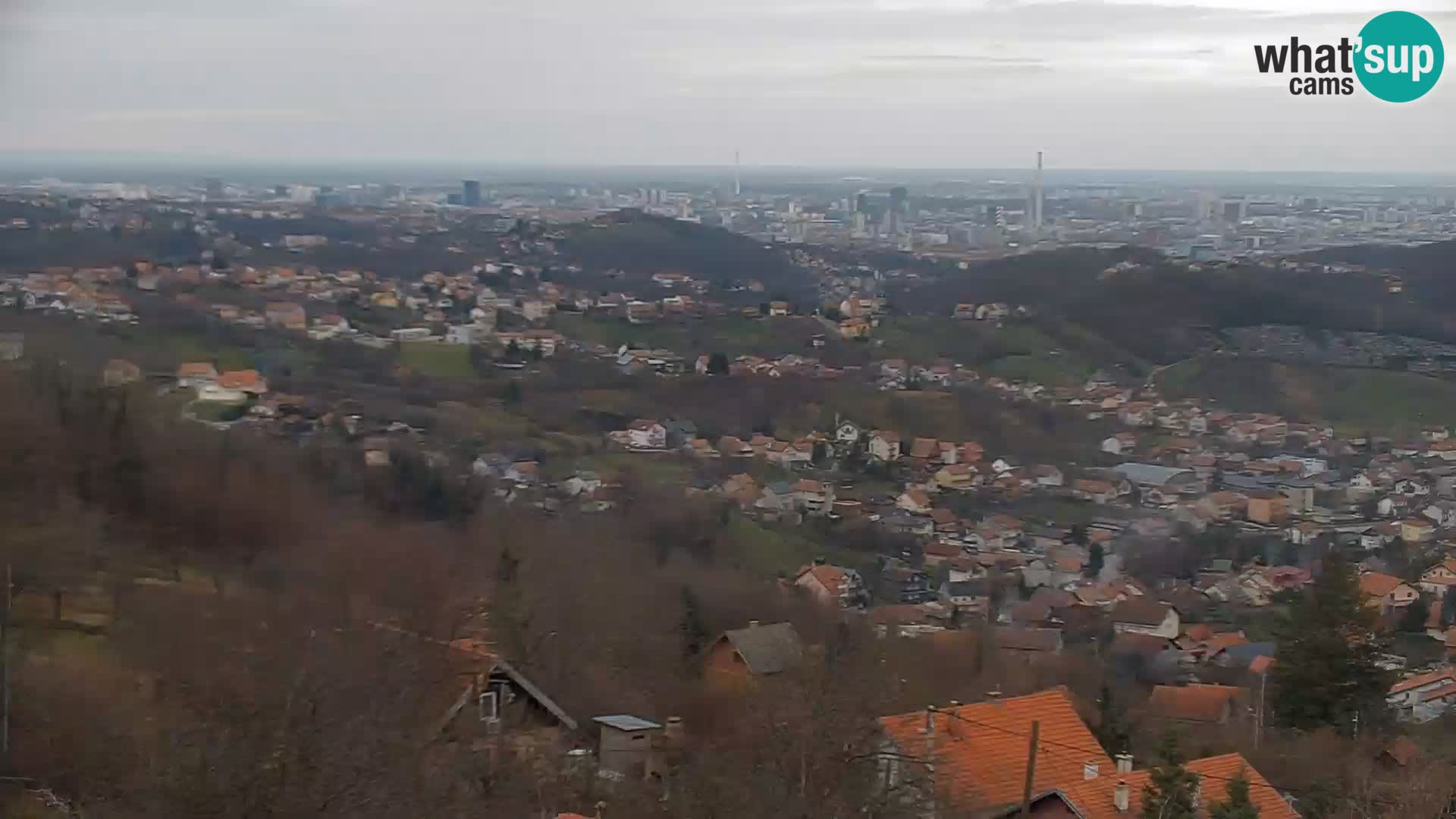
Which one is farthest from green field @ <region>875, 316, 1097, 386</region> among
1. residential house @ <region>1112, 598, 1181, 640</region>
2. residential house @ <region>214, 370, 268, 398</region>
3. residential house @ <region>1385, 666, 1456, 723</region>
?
residential house @ <region>1385, 666, 1456, 723</region>

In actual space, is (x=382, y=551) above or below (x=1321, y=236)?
below

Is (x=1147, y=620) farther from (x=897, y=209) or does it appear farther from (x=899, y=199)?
(x=899, y=199)

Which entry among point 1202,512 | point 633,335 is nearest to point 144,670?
point 1202,512

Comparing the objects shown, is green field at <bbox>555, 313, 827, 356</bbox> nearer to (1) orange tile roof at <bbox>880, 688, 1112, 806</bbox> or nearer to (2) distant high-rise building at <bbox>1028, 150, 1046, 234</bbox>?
(2) distant high-rise building at <bbox>1028, 150, 1046, 234</bbox>

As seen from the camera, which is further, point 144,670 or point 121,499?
point 121,499

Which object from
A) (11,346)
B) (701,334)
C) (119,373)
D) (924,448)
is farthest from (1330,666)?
(701,334)

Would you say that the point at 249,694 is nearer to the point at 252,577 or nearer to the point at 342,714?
the point at 342,714

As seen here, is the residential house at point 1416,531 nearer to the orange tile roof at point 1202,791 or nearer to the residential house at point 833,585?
the residential house at point 833,585
